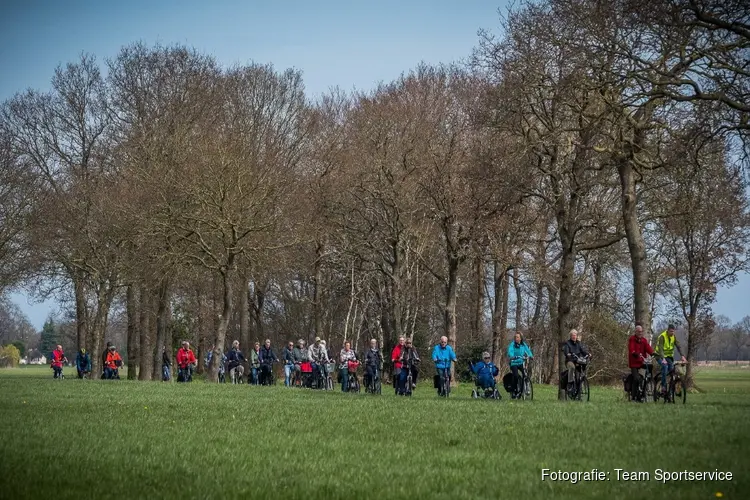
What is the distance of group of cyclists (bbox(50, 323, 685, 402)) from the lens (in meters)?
25.8

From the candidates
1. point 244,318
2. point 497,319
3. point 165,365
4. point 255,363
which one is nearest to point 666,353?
point 255,363

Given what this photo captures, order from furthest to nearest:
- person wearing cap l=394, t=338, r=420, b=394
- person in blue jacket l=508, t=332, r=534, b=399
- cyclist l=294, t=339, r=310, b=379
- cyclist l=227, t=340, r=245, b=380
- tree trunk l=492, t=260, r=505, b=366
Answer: tree trunk l=492, t=260, r=505, b=366, cyclist l=227, t=340, r=245, b=380, cyclist l=294, t=339, r=310, b=379, person wearing cap l=394, t=338, r=420, b=394, person in blue jacket l=508, t=332, r=534, b=399

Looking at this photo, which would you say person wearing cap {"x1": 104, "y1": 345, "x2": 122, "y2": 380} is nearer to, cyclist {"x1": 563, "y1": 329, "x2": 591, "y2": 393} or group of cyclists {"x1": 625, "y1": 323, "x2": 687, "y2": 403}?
cyclist {"x1": 563, "y1": 329, "x2": 591, "y2": 393}

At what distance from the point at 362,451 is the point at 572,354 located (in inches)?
567

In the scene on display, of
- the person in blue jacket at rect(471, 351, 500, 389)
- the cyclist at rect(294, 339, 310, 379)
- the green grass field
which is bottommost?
the green grass field

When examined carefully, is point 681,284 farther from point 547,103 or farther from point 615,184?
point 547,103

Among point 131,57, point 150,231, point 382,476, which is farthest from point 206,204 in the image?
point 382,476

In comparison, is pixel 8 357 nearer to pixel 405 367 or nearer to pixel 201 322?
pixel 201 322

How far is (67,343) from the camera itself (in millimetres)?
157875

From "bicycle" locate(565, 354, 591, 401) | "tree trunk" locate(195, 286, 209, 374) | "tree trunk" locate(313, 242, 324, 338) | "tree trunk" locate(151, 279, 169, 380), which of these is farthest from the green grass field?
"tree trunk" locate(195, 286, 209, 374)

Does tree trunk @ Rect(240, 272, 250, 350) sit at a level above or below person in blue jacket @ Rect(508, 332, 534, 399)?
above

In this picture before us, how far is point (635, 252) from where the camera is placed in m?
27.6

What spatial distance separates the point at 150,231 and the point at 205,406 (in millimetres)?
23182

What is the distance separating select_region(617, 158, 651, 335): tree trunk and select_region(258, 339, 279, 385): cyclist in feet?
64.7
